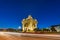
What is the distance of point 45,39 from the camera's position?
3125mm

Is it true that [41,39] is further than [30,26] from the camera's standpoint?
No

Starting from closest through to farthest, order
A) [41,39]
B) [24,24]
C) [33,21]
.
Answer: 1. [41,39]
2. [24,24]
3. [33,21]

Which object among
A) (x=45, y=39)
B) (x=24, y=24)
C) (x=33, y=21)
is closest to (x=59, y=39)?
(x=45, y=39)

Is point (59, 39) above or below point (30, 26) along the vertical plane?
below

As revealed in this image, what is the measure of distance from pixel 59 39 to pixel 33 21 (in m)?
11.0

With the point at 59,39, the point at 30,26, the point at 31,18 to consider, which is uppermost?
the point at 31,18

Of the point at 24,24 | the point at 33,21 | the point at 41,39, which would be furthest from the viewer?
the point at 33,21

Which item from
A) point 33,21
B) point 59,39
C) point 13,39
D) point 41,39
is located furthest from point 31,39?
point 33,21

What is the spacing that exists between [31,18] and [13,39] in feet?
35.8

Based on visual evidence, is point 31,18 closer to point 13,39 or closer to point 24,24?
point 24,24

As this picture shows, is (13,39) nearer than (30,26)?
Yes

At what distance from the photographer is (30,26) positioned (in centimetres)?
1332

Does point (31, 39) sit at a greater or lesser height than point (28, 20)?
lesser

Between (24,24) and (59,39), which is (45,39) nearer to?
(59,39)
